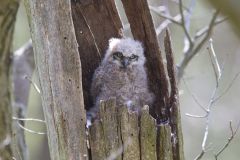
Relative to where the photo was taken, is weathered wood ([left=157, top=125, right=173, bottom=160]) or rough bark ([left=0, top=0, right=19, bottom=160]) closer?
weathered wood ([left=157, top=125, right=173, bottom=160])

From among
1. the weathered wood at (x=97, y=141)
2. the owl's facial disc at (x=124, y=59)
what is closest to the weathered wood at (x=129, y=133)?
the weathered wood at (x=97, y=141)

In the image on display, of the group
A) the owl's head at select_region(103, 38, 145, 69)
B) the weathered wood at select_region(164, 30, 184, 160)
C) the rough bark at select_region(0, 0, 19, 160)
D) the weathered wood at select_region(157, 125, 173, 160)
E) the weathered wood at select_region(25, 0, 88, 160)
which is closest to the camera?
the weathered wood at select_region(25, 0, 88, 160)

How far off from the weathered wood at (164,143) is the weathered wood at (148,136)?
4 cm

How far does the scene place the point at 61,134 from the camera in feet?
9.77

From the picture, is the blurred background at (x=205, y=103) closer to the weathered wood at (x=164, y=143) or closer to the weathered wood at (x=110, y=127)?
the weathered wood at (x=164, y=143)

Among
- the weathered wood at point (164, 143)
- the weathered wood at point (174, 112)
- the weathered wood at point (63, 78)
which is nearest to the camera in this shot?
the weathered wood at point (63, 78)

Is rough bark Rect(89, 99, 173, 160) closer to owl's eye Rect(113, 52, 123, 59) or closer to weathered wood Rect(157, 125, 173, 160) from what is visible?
weathered wood Rect(157, 125, 173, 160)

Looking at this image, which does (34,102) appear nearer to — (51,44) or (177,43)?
(177,43)

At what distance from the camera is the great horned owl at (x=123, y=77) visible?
11.5ft

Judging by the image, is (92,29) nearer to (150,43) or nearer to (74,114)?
(150,43)

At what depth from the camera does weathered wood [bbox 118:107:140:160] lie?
9.82 feet

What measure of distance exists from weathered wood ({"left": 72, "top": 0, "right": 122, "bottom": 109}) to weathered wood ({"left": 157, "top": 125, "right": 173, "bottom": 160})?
641 millimetres

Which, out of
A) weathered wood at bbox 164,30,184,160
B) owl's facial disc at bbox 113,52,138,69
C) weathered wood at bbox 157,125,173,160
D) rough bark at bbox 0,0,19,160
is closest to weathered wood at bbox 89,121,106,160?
weathered wood at bbox 157,125,173,160

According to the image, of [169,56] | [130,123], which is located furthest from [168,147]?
[169,56]
